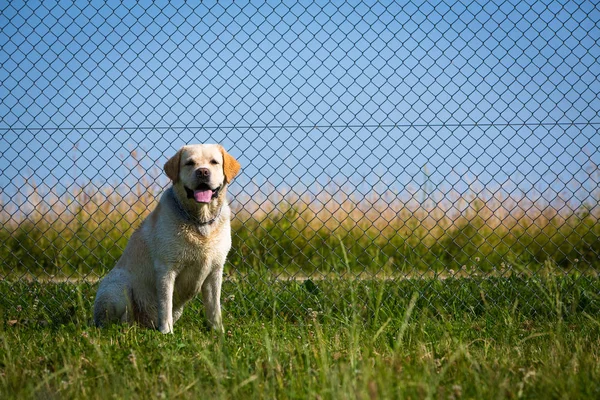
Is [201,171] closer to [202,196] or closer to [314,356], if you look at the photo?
[202,196]

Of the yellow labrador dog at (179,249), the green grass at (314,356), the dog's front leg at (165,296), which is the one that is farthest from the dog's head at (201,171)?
the green grass at (314,356)

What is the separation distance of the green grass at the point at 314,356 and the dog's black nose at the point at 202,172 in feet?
2.25

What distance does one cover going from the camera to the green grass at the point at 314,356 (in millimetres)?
2283

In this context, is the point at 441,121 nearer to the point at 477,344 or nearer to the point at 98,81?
the point at 477,344

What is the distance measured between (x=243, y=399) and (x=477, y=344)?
174 centimetres

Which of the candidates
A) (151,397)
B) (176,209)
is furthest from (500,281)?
(151,397)

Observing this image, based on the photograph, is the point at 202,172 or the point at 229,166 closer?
the point at 202,172

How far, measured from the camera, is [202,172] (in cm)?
344

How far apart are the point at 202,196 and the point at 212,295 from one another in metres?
0.62

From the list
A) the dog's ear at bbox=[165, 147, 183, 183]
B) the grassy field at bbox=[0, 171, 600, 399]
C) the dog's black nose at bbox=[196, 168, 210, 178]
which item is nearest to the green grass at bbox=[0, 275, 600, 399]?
the grassy field at bbox=[0, 171, 600, 399]

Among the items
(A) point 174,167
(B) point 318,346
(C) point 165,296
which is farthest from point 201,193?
(B) point 318,346

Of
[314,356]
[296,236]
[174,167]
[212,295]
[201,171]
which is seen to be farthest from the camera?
[296,236]

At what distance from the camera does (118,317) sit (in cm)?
371

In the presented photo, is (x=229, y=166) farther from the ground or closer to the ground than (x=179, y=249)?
farther from the ground
